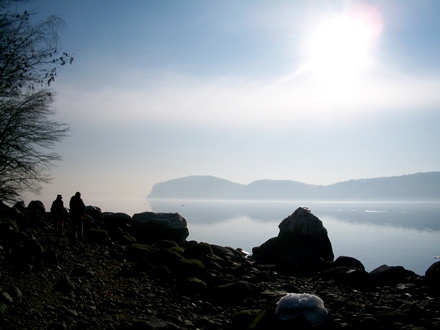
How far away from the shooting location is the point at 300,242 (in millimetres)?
30719

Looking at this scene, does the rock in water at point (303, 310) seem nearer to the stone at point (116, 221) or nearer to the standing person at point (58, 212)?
the standing person at point (58, 212)

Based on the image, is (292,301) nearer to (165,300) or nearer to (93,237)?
(165,300)

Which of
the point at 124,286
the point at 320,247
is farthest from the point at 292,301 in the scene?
the point at 320,247

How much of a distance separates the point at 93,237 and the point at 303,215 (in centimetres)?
1730

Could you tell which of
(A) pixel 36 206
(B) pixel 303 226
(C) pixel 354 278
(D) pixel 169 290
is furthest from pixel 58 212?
(B) pixel 303 226

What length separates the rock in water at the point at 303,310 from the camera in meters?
10.4

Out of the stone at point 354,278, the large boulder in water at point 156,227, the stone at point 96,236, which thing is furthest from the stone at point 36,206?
the stone at point 354,278

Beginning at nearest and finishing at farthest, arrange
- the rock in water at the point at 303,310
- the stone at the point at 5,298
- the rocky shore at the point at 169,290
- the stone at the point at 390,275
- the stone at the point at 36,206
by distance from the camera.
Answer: the stone at the point at 5,298 < the rock in water at the point at 303,310 < the rocky shore at the point at 169,290 < the stone at the point at 390,275 < the stone at the point at 36,206

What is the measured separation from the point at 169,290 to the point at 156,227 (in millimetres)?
11229

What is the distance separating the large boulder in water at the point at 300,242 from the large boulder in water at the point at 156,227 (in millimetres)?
7180

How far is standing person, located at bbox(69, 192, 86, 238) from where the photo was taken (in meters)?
20.4

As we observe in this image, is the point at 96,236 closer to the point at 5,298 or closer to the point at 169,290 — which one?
the point at 169,290

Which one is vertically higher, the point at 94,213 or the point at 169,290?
the point at 94,213

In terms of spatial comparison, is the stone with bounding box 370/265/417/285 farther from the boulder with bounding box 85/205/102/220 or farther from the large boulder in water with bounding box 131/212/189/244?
the boulder with bounding box 85/205/102/220
